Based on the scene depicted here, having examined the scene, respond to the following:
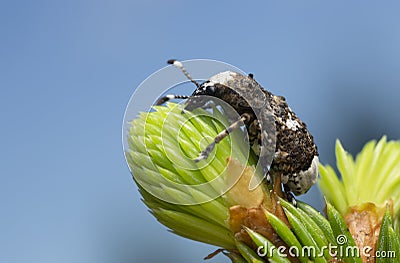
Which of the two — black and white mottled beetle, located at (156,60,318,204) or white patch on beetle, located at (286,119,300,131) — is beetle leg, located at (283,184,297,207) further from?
white patch on beetle, located at (286,119,300,131)

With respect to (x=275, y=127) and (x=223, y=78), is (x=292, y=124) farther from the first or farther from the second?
(x=223, y=78)

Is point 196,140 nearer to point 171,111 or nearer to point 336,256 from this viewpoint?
point 171,111

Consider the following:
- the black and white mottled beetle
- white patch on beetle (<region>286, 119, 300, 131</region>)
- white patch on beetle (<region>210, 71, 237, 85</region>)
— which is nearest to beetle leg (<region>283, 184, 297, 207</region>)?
the black and white mottled beetle

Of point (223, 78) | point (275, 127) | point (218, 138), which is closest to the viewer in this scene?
point (218, 138)

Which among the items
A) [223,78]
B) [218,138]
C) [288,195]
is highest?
[223,78]

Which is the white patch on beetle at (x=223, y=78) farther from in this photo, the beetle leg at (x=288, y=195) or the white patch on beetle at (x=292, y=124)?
the beetle leg at (x=288, y=195)

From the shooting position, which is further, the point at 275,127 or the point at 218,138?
the point at 275,127

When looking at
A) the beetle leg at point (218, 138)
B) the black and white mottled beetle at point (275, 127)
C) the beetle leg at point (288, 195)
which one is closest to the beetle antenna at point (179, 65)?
the black and white mottled beetle at point (275, 127)

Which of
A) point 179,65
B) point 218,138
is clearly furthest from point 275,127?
point 179,65

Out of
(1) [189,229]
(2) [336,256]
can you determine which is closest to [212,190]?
(1) [189,229]
